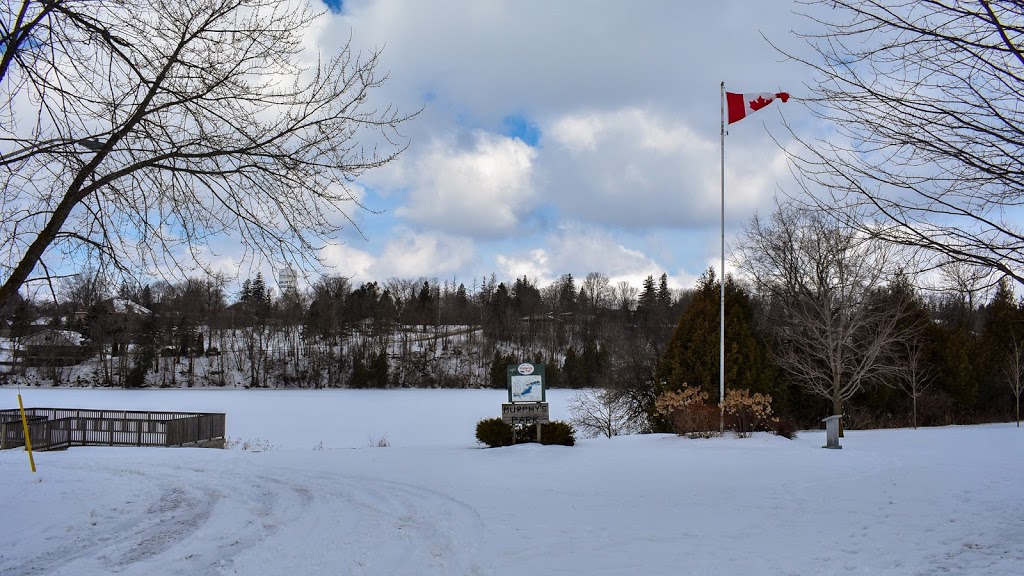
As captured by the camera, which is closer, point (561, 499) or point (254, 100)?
point (254, 100)

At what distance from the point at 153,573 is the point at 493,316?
233ft

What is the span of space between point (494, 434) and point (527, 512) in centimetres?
760

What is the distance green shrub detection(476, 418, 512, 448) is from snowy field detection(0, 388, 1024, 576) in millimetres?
943

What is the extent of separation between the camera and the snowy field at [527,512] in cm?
550

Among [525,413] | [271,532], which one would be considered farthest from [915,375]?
[271,532]

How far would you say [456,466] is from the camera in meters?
11.7

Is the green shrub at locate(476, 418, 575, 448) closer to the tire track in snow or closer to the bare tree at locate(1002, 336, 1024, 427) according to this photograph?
the tire track in snow

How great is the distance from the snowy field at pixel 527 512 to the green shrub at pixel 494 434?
94 cm

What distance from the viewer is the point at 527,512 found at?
7.59 m

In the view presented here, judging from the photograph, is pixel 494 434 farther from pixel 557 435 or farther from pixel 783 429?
pixel 783 429

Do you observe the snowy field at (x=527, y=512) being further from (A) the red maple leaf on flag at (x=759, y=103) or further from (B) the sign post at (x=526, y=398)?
(A) the red maple leaf on flag at (x=759, y=103)

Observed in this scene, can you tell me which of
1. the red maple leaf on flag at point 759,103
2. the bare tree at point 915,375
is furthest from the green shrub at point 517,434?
the bare tree at point 915,375

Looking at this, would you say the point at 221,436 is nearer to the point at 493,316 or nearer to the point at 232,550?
the point at 232,550

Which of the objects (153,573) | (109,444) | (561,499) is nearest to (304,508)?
(153,573)
